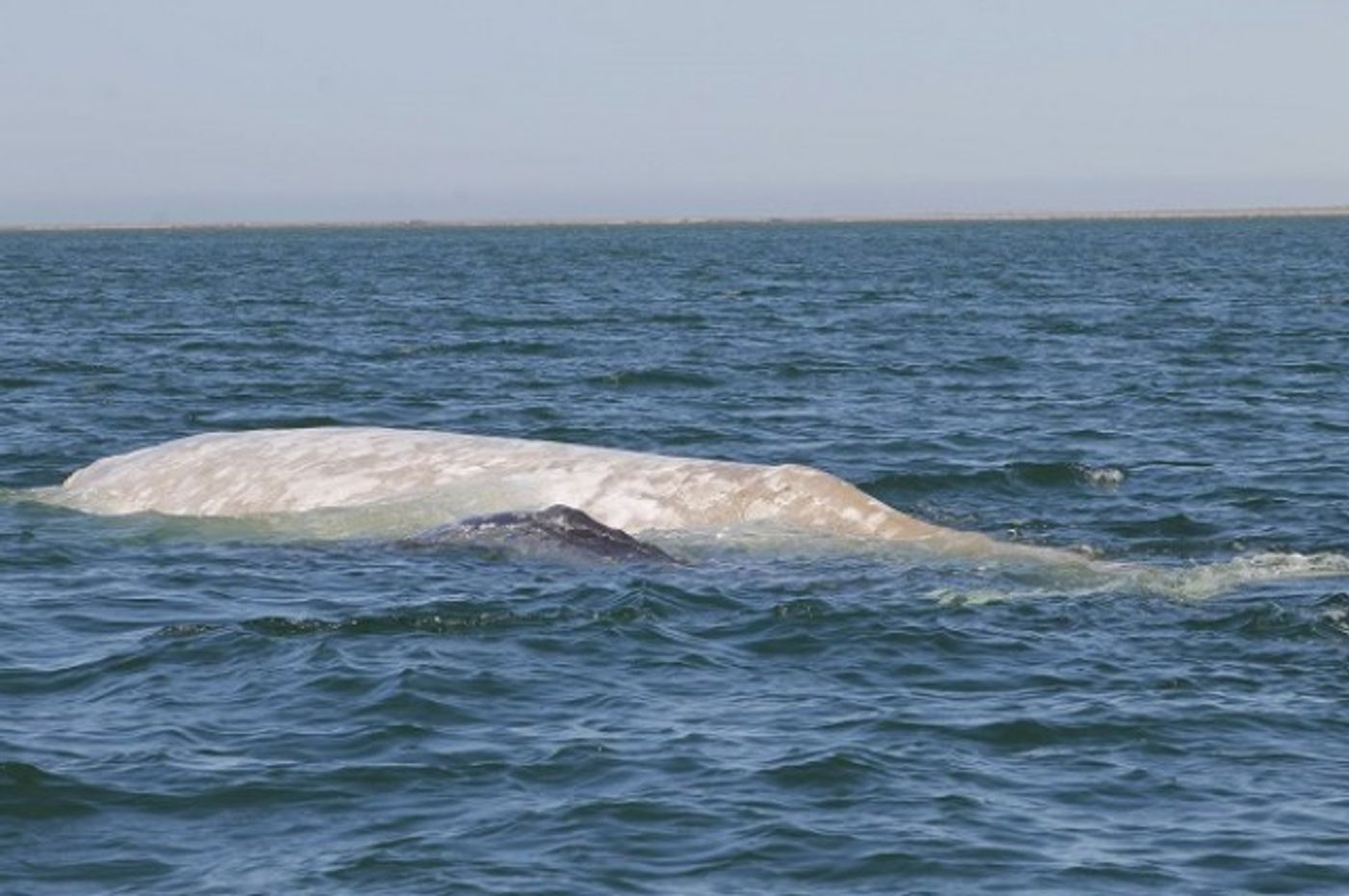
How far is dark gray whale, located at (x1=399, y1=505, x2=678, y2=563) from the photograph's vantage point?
19703mm

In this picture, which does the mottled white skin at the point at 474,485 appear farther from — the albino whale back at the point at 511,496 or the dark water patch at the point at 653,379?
the dark water patch at the point at 653,379

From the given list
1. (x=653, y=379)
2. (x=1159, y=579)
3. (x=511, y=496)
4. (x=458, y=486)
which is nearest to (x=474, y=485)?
(x=458, y=486)

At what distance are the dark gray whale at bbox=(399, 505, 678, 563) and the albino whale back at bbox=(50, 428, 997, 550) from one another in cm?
76

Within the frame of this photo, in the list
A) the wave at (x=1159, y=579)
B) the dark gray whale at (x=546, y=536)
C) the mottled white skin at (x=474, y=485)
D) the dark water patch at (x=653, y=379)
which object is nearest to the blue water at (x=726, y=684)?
the wave at (x=1159, y=579)

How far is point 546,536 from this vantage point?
20.0m

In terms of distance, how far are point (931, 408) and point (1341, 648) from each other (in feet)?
62.9

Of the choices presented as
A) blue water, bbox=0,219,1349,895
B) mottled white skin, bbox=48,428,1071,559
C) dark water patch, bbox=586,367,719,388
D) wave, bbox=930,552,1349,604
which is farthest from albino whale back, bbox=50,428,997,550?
dark water patch, bbox=586,367,719,388

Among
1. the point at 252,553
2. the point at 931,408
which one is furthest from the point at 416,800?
the point at 931,408

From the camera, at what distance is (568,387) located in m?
39.3

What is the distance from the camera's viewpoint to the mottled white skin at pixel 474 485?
20797 millimetres

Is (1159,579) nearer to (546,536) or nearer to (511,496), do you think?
(546,536)

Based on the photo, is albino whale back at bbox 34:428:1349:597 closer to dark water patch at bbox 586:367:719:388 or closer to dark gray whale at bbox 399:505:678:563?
dark gray whale at bbox 399:505:678:563

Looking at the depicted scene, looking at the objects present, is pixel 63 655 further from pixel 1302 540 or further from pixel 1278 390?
pixel 1278 390

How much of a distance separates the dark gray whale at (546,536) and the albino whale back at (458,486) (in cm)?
76
